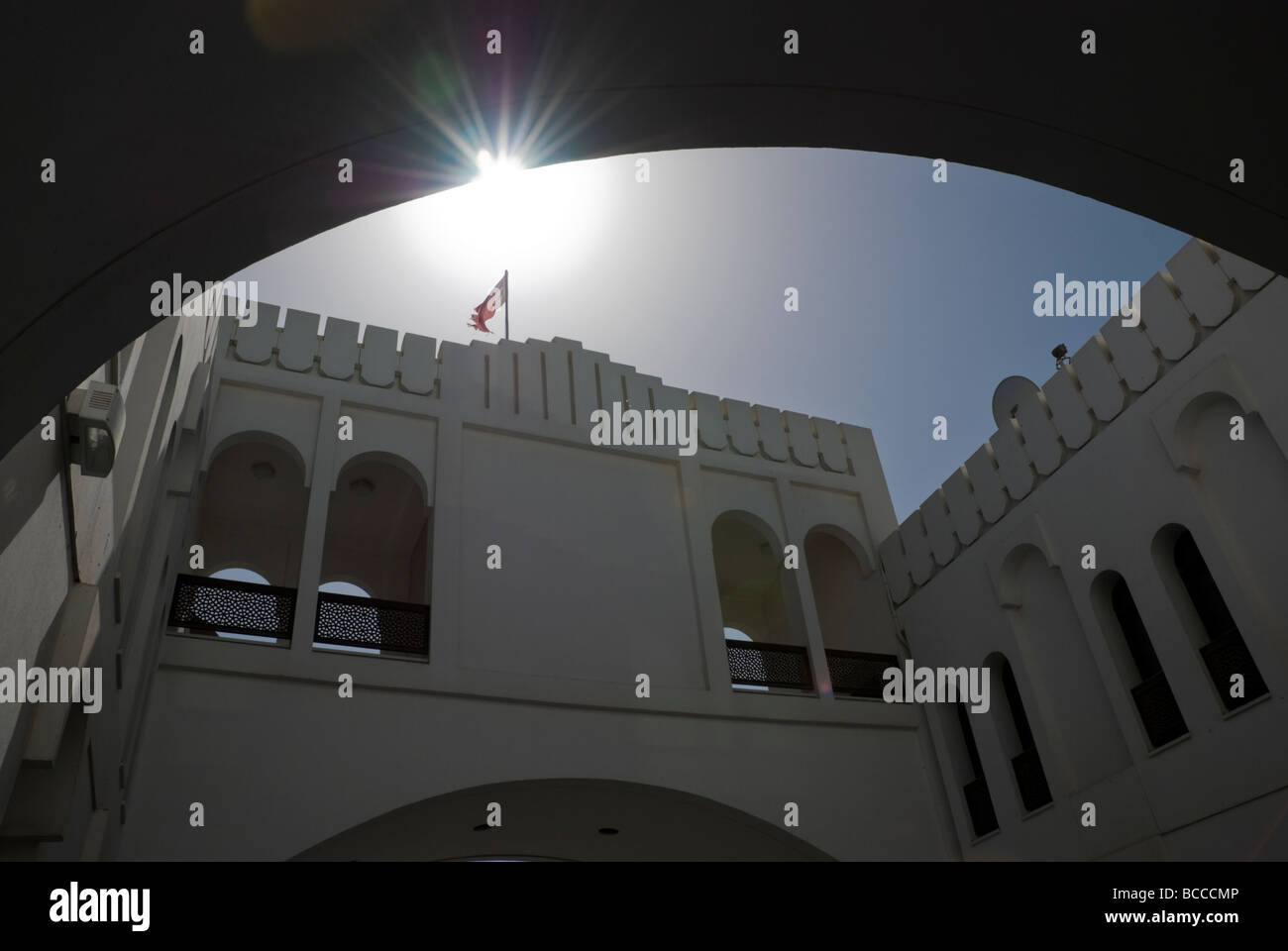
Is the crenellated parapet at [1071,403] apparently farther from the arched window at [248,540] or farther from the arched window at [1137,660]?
the arched window at [248,540]

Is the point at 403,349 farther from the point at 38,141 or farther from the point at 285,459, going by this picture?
the point at 38,141

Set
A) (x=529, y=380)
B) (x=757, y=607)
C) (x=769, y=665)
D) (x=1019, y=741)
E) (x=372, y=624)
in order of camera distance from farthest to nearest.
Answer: (x=757, y=607) → (x=529, y=380) → (x=769, y=665) → (x=1019, y=741) → (x=372, y=624)

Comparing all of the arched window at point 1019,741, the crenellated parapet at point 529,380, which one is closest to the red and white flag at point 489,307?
the crenellated parapet at point 529,380

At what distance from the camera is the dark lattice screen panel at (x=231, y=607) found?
332 inches

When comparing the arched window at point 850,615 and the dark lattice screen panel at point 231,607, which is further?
the arched window at point 850,615

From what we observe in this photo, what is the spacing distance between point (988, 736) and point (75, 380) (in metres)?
9.66

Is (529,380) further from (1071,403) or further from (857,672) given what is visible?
(1071,403)

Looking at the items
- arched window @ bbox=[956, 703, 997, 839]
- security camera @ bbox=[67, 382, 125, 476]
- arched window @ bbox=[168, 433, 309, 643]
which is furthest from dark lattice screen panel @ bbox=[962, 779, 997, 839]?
security camera @ bbox=[67, 382, 125, 476]

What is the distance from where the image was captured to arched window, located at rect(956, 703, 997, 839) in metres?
9.84

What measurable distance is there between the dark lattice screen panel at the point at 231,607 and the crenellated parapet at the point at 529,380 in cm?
257

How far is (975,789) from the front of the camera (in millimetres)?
10109

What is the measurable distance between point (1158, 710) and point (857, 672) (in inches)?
139

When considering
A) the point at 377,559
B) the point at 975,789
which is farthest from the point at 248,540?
the point at 975,789
